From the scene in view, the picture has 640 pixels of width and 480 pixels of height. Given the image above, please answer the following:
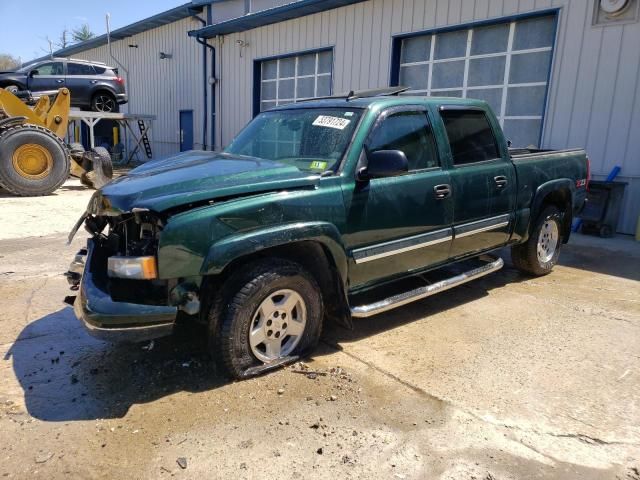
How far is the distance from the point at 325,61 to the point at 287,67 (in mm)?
1756

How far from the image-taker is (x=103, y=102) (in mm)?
18469

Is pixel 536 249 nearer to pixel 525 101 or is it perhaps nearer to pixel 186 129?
pixel 525 101

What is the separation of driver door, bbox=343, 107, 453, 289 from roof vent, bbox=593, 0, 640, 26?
5.80 meters

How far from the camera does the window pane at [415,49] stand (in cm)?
1089

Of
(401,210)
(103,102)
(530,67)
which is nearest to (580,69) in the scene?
(530,67)

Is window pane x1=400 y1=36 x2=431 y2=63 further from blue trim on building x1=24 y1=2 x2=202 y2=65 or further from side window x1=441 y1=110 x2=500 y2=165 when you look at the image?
Answer: blue trim on building x1=24 y1=2 x2=202 y2=65

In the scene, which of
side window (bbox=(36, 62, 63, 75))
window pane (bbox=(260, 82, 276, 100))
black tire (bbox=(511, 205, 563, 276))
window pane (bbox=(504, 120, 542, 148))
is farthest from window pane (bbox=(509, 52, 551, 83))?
side window (bbox=(36, 62, 63, 75))

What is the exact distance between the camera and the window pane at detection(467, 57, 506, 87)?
9711 millimetres

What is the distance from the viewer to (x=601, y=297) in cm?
518

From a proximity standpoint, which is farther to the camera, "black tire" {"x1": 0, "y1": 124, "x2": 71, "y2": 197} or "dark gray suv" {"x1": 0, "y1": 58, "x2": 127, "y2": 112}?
"dark gray suv" {"x1": 0, "y1": 58, "x2": 127, "y2": 112}

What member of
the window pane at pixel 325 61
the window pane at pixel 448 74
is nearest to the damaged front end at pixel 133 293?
the window pane at pixel 448 74

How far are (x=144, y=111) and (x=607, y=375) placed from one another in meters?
22.8

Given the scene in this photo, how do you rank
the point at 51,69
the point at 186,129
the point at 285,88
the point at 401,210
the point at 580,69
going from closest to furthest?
the point at 401,210 < the point at 580,69 < the point at 285,88 < the point at 51,69 < the point at 186,129

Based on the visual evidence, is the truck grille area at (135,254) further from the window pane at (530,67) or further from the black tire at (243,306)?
the window pane at (530,67)
